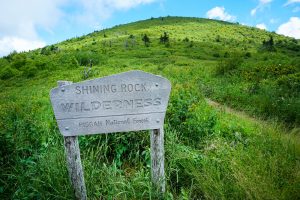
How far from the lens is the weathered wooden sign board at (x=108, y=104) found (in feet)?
12.0

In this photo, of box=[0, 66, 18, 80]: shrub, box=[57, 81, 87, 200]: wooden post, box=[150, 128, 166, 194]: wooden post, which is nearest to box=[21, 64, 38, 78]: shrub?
box=[0, 66, 18, 80]: shrub

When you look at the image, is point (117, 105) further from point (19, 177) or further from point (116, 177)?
point (19, 177)

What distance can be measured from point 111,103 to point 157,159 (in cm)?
95

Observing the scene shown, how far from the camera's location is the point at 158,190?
155 inches

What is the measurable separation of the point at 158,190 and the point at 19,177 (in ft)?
6.01

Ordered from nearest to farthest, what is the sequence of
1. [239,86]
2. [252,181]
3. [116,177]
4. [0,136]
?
[252,181] < [116,177] < [0,136] < [239,86]

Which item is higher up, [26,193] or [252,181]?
[252,181]

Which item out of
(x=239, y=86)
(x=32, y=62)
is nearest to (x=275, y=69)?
(x=239, y=86)

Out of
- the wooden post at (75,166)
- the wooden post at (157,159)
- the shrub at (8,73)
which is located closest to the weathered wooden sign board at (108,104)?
the wooden post at (75,166)

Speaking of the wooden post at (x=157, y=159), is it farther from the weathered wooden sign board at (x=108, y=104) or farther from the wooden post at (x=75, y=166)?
the wooden post at (x=75, y=166)

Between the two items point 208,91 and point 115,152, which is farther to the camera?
point 208,91

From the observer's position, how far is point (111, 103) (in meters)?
3.73

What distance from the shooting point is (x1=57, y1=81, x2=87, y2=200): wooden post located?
151 inches

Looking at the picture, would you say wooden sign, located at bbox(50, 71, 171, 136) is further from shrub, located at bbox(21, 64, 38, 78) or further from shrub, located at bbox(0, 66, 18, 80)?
shrub, located at bbox(0, 66, 18, 80)
